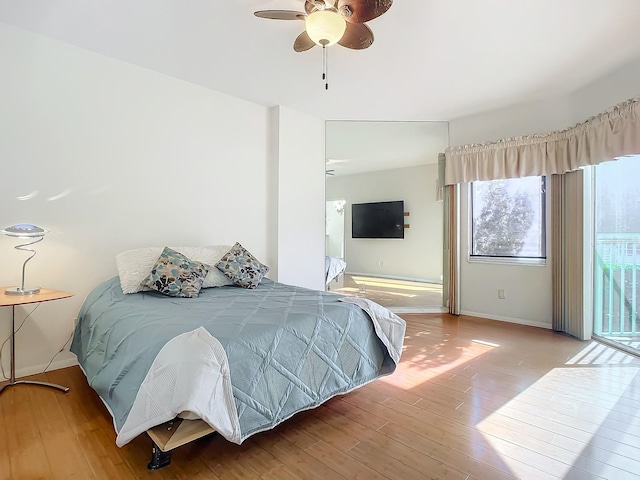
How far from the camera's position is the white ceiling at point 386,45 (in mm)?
2342

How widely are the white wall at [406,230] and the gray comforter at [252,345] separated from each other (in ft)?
13.9

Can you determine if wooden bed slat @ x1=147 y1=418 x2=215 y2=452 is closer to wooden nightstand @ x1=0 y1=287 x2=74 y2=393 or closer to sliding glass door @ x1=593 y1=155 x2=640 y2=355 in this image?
wooden nightstand @ x1=0 y1=287 x2=74 y2=393

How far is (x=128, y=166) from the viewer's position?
3.11 meters

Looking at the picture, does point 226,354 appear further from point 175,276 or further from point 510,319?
point 510,319

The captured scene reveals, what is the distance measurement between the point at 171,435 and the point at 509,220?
4286mm

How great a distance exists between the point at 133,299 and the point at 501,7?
10.4ft

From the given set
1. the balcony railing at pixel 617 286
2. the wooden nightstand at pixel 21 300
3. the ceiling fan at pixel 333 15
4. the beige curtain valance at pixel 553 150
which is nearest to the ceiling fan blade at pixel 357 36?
the ceiling fan at pixel 333 15

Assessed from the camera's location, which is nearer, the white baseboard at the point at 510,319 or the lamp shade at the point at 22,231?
the lamp shade at the point at 22,231

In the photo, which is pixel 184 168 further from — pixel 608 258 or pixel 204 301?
pixel 608 258

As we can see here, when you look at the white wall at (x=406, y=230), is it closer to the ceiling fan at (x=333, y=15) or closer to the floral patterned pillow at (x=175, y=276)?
the floral patterned pillow at (x=175, y=276)

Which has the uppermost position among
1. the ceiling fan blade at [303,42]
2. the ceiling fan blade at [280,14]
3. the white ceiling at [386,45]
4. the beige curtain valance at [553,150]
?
the white ceiling at [386,45]

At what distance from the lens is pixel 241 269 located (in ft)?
10.1

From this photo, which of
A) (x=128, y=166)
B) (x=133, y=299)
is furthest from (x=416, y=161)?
(x=133, y=299)

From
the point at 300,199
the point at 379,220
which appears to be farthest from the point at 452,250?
the point at 379,220
